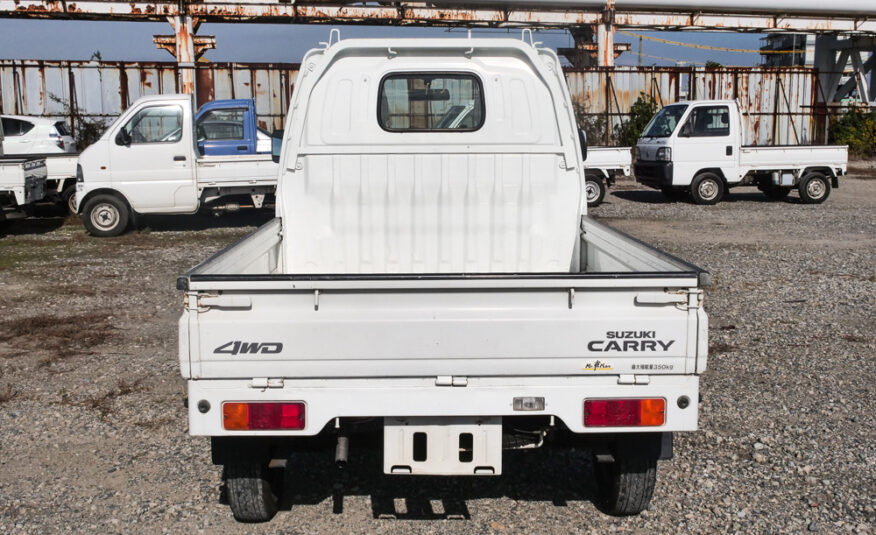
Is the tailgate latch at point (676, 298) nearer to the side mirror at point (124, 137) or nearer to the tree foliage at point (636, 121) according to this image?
the side mirror at point (124, 137)

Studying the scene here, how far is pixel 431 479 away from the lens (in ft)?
15.6

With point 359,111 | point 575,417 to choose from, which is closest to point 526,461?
point 575,417

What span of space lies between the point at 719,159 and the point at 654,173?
4.28 feet

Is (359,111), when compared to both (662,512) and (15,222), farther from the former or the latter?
(15,222)

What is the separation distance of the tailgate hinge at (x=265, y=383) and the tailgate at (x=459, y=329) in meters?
0.03

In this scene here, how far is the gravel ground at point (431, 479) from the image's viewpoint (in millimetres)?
4281

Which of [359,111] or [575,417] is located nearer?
[575,417]

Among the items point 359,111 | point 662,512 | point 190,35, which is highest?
point 190,35

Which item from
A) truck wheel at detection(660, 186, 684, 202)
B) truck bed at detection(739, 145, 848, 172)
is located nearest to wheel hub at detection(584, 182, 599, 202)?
truck wheel at detection(660, 186, 684, 202)

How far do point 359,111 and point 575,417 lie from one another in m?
2.52

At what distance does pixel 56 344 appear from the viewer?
300 inches

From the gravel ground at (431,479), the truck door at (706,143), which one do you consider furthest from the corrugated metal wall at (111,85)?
the gravel ground at (431,479)

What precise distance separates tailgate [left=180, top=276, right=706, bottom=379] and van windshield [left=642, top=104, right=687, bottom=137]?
15.2 metres

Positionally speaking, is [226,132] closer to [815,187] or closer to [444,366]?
[815,187]
